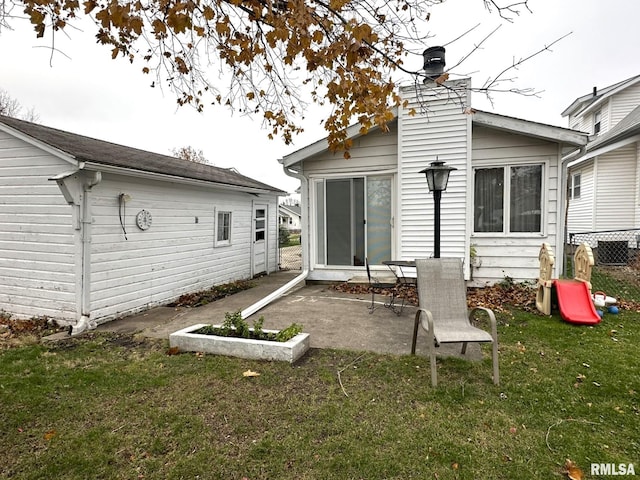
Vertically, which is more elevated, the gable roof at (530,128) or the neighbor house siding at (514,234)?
the gable roof at (530,128)

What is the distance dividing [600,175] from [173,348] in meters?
15.3

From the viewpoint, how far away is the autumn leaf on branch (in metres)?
2.78

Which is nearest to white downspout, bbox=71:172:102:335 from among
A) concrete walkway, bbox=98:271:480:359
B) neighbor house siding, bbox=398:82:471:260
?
concrete walkway, bbox=98:271:480:359

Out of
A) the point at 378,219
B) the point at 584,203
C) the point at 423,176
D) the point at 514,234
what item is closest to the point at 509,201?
the point at 514,234

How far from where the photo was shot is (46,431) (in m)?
2.62

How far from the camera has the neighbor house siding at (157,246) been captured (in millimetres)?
5652

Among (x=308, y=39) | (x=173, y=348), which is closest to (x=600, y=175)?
(x=308, y=39)

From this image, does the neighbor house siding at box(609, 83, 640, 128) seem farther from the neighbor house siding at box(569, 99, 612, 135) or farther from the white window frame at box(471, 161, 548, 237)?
the white window frame at box(471, 161, 548, 237)

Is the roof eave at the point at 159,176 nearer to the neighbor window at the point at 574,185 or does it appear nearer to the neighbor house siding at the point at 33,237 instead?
the neighbor house siding at the point at 33,237

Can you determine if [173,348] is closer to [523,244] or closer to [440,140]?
[440,140]

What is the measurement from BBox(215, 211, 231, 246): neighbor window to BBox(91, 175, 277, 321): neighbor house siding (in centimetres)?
14

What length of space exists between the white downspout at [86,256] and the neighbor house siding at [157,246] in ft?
0.33

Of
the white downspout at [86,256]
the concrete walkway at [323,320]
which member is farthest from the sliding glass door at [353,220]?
the white downspout at [86,256]

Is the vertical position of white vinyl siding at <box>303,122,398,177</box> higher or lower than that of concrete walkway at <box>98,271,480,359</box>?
higher
